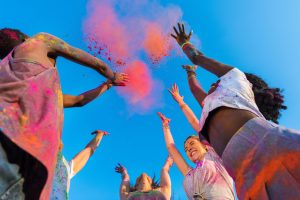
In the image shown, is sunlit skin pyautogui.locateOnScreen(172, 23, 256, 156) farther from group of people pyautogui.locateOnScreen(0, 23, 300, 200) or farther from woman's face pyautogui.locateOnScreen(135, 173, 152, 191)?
woman's face pyautogui.locateOnScreen(135, 173, 152, 191)

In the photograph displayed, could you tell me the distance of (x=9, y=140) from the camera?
7.34 ft

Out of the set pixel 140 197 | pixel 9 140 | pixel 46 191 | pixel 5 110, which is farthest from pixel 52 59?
pixel 140 197

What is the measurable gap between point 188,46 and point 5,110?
3091mm

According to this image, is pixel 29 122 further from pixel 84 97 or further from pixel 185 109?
pixel 185 109

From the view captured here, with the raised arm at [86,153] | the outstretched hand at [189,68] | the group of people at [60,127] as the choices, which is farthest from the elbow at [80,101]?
the outstretched hand at [189,68]

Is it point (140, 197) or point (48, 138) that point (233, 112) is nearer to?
point (48, 138)

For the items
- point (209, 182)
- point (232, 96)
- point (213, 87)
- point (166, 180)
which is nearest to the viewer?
point (232, 96)

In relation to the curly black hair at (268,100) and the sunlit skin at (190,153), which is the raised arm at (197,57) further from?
the sunlit skin at (190,153)

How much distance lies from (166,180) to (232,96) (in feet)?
11.1

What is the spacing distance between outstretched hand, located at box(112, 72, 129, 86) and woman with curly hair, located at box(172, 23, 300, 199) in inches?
53.0

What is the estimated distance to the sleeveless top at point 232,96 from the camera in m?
3.07

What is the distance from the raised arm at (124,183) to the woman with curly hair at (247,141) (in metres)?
3.08

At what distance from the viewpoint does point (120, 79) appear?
454 centimetres

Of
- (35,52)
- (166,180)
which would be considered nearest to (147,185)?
(166,180)
